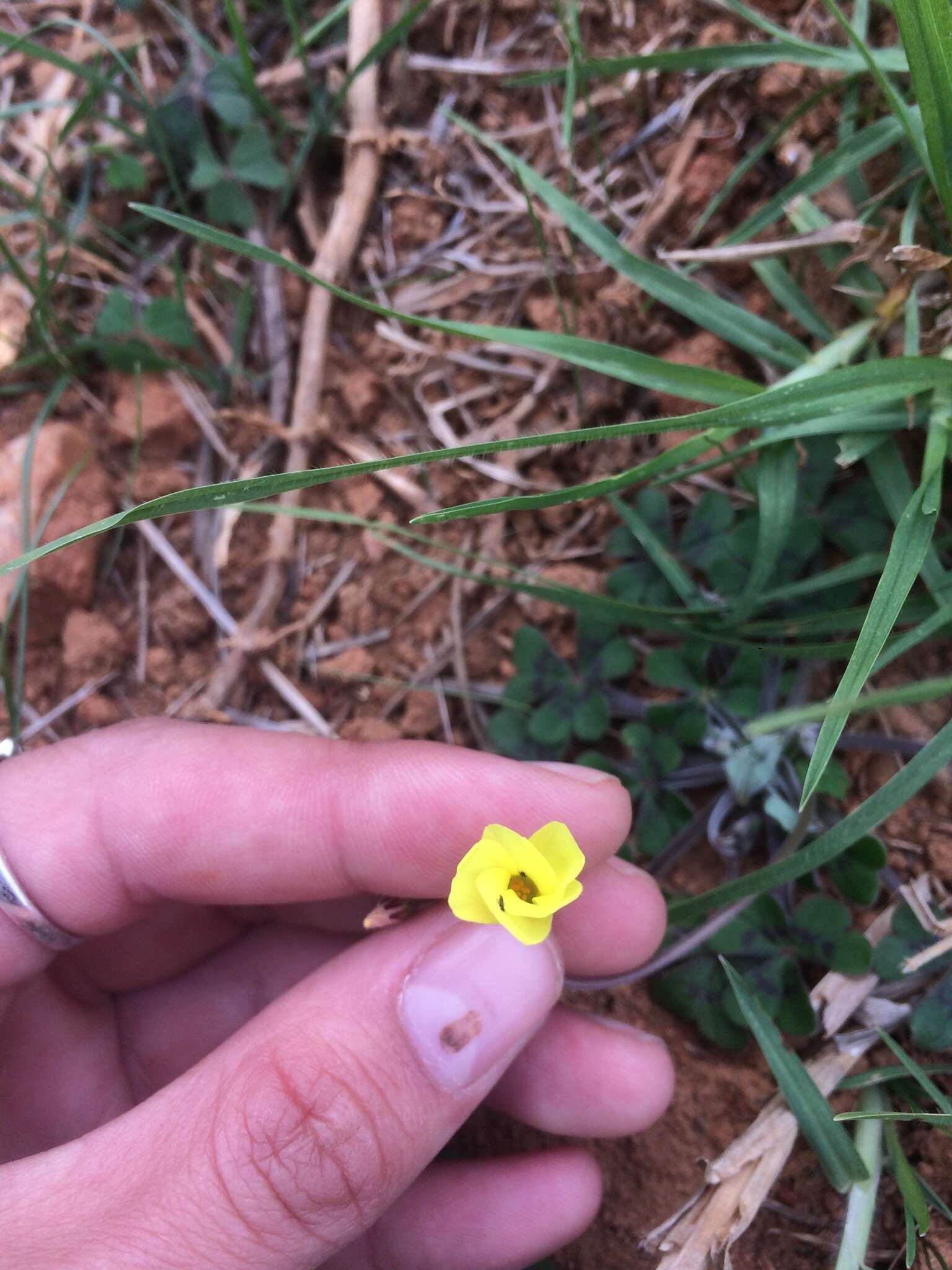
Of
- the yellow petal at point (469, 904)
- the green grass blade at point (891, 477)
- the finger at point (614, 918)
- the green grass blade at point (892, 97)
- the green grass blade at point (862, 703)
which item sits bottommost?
the finger at point (614, 918)

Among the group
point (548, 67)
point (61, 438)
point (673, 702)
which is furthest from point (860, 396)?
point (61, 438)

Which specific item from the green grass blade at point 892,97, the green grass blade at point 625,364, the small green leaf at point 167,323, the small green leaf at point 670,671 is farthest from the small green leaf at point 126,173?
the small green leaf at point 670,671

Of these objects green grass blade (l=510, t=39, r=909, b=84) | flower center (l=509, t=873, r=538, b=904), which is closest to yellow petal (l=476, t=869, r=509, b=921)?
flower center (l=509, t=873, r=538, b=904)

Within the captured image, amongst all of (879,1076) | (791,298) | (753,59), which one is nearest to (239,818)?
(879,1076)

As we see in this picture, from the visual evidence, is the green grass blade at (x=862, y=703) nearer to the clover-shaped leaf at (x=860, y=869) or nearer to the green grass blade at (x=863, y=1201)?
the clover-shaped leaf at (x=860, y=869)

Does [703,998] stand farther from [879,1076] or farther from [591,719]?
[591,719]
